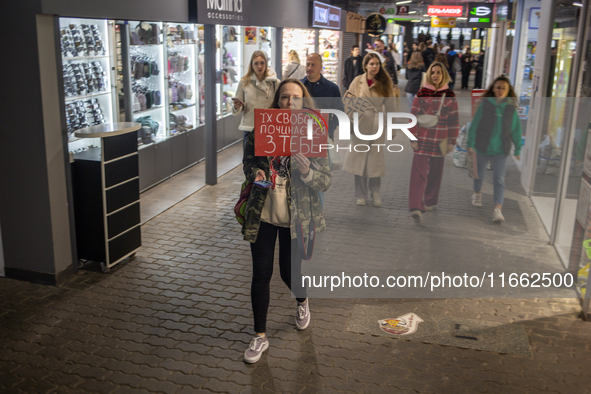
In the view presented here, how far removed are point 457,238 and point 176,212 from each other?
153 inches

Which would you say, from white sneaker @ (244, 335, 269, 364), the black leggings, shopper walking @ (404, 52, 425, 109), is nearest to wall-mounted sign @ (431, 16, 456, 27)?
shopper walking @ (404, 52, 425, 109)

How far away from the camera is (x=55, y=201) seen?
501 cm

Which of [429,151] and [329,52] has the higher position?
[329,52]

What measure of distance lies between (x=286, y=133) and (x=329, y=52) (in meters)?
13.8

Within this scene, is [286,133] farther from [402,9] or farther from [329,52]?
[402,9]

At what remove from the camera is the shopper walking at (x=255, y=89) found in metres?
7.24

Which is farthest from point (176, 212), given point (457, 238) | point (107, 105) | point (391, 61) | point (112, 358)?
point (391, 61)

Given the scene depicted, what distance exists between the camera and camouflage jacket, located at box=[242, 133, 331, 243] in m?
3.75

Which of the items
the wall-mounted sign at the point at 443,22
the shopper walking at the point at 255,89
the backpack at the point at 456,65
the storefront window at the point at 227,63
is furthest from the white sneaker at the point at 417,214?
the wall-mounted sign at the point at 443,22

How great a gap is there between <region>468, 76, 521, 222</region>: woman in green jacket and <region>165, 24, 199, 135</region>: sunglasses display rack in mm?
5568

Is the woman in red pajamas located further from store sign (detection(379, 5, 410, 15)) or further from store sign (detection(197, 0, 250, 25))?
store sign (detection(379, 5, 410, 15))

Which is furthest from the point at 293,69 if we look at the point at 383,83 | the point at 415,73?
the point at 415,73

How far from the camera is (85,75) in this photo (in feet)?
22.5

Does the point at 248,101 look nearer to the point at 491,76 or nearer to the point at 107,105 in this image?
the point at 107,105
